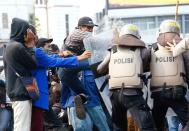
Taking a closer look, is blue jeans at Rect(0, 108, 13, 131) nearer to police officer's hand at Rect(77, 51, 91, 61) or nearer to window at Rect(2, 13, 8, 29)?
police officer's hand at Rect(77, 51, 91, 61)

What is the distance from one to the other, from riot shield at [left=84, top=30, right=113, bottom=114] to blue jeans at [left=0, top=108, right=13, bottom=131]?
78.2 inches

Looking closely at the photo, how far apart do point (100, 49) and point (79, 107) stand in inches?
32.2

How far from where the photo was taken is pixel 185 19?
70.2 meters

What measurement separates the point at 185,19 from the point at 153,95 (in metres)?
64.7

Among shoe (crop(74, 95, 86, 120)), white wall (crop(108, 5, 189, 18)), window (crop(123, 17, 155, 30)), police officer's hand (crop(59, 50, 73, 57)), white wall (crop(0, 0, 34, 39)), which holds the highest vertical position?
white wall (crop(0, 0, 34, 39))

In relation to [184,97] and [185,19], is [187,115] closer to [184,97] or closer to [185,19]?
[184,97]

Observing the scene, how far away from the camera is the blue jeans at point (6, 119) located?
856 centimetres

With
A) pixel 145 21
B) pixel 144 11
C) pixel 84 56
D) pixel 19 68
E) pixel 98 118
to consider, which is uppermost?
pixel 144 11

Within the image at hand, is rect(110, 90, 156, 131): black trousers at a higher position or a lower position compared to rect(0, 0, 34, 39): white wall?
lower

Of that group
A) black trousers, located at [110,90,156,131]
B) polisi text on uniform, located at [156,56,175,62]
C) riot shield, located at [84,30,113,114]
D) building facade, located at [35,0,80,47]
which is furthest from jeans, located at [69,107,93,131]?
building facade, located at [35,0,80,47]

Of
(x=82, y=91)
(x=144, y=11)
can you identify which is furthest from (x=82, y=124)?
(x=144, y=11)

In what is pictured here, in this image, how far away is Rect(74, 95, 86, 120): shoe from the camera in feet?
23.2

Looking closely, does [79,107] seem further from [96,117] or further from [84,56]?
[84,56]

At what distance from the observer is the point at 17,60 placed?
20.9 ft
